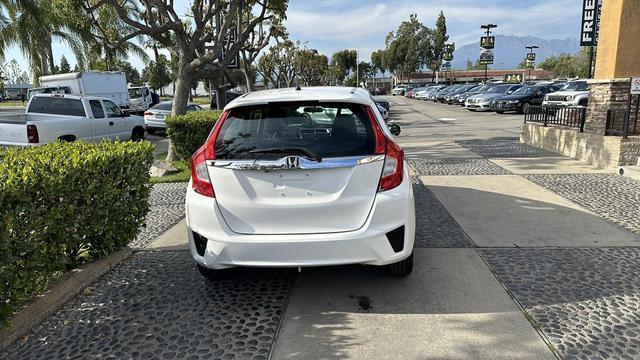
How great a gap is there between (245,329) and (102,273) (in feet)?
5.79

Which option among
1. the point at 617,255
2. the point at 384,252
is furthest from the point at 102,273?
the point at 617,255

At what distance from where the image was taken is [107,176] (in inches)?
160

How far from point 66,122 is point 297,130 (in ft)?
31.4

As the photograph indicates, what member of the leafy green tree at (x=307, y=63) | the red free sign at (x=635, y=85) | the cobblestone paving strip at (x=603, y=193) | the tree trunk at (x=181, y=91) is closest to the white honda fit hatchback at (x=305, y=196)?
the cobblestone paving strip at (x=603, y=193)

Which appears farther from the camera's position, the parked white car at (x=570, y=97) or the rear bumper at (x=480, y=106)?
the rear bumper at (x=480, y=106)

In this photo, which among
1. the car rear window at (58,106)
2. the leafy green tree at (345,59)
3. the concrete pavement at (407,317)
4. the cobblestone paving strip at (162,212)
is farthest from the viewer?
the leafy green tree at (345,59)

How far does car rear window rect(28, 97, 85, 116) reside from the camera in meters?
12.2

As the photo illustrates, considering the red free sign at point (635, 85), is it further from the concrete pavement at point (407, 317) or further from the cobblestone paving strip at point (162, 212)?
the cobblestone paving strip at point (162, 212)

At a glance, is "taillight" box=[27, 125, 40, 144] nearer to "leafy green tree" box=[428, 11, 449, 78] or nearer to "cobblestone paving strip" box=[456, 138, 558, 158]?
"cobblestone paving strip" box=[456, 138, 558, 158]

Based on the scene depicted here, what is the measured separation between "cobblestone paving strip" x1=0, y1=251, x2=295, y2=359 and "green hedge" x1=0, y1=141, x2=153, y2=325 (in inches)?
13.3

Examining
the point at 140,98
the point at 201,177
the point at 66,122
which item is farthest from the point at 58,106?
the point at 140,98

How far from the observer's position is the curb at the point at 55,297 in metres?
3.23

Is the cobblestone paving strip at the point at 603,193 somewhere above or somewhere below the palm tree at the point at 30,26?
below

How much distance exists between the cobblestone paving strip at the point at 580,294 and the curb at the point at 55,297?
3.59 meters
